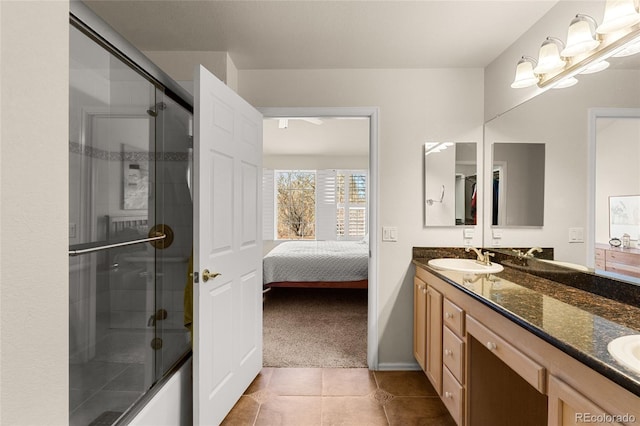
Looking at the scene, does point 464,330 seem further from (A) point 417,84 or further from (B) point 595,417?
(A) point 417,84

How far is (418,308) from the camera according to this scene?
255 centimetres

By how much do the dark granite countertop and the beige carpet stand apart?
1.38m

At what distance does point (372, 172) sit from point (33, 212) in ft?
7.43

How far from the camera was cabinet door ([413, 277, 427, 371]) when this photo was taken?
2.40 meters

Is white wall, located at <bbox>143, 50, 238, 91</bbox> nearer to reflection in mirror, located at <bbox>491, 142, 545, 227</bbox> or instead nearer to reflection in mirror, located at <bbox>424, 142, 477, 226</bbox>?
reflection in mirror, located at <bbox>424, 142, 477, 226</bbox>

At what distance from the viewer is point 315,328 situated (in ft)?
11.7

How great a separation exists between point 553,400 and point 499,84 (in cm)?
219

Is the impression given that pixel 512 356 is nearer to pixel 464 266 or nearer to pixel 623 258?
pixel 623 258

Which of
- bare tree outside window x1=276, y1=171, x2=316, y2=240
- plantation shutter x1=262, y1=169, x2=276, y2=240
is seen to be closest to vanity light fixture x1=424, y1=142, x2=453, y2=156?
bare tree outside window x1=276, y1=171, x2=316, y2=240

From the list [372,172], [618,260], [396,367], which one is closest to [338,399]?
[396,367]

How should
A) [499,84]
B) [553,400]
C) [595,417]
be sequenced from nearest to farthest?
[595,417], [553,400], [499,84]

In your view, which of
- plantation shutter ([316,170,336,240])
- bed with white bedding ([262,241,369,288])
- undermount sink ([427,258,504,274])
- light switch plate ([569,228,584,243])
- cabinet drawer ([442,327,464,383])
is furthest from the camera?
plantation shutter ([316,170,336,240])

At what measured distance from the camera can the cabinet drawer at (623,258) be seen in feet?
4.55

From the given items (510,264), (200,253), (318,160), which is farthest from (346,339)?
(318,160)
